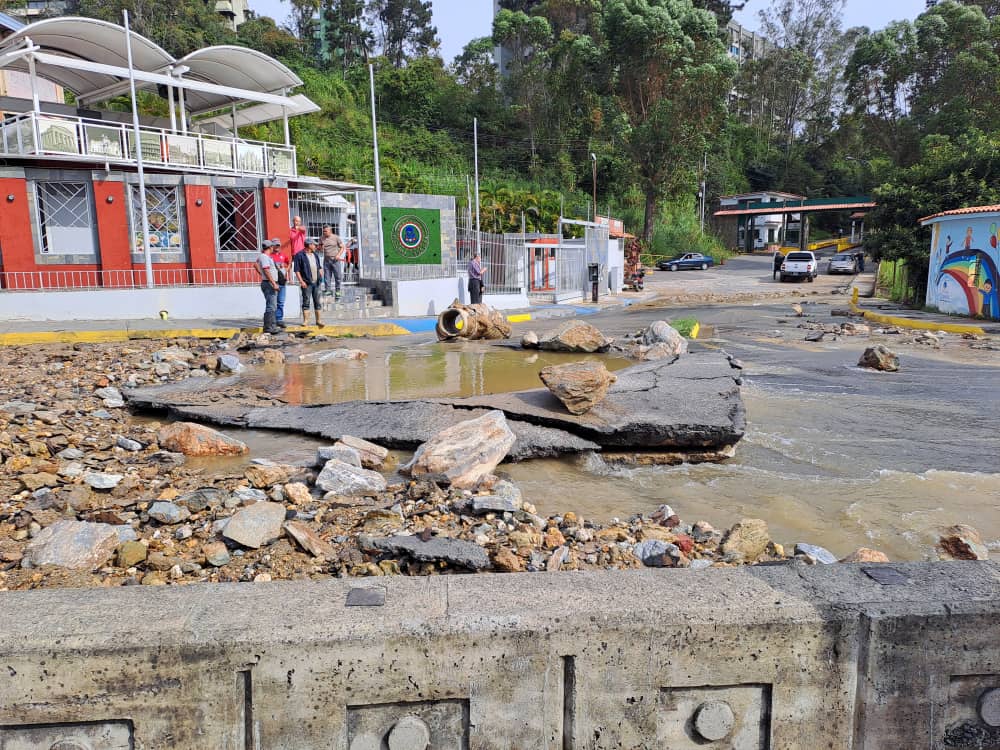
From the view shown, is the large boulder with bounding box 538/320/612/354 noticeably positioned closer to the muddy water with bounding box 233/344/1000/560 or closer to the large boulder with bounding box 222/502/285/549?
the muddy water with bounding box 233/344/1000/560

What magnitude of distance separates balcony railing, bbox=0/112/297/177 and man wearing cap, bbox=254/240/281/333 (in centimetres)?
639

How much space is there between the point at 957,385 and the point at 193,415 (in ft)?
30.4

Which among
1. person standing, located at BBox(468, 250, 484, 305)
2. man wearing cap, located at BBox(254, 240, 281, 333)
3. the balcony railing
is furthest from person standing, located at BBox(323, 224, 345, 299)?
the balcony railing

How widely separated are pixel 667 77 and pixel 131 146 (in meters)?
37.7

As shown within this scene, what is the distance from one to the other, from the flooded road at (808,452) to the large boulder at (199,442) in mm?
309

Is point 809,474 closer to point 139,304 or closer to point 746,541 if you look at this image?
point 746,541

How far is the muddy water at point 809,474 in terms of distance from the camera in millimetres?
4652

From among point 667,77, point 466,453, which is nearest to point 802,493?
point 466,453

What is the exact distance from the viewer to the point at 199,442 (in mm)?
5648

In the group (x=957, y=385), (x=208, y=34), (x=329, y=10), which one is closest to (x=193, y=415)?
(x=957, y=385)

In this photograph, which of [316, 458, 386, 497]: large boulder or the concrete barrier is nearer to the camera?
the concrete barrier

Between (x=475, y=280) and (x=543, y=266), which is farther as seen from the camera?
(x=543, y=266)

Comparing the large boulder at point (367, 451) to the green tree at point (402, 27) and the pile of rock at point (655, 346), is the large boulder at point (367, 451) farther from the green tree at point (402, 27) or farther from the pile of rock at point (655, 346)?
the green tree at point (402, 27)

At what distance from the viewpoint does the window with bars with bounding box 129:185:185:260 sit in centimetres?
1739
